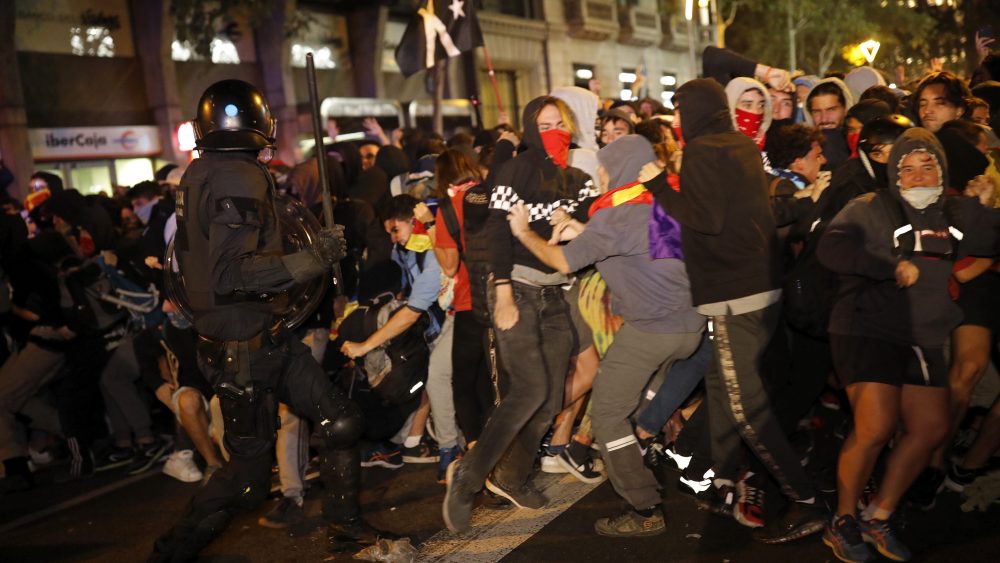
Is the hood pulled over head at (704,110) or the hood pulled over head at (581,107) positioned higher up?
the hood pulled over head at (581,107)

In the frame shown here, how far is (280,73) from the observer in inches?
823

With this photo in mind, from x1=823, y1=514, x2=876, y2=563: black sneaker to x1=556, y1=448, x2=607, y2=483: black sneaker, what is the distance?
5.07 feet

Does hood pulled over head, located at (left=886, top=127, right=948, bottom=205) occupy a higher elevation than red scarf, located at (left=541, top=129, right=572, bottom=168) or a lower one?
lower

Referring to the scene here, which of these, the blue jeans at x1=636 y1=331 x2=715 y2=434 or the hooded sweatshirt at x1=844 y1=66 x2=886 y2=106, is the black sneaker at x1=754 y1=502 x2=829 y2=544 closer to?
the blue jeans at x1=636 y1=331 x2=715 y2=434

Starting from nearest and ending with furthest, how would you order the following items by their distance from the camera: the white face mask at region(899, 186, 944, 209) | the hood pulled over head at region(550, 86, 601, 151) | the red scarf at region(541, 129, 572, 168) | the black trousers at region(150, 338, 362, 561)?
the white face mask at region(899, 186, 944, 209) < the black trousers at region(150, 338, 362, 561) < the red scarf at region(541, 129, 572, 168) < the hood pulled over head at region(550, 86, 601, 151)

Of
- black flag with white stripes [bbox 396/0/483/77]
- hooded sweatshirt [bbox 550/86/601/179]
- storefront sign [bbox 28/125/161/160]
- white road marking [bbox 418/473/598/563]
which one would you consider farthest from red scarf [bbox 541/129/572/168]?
storefront sign [bbox 28/125/161/160]

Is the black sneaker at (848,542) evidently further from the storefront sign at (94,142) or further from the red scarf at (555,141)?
the storefront sign at (94,142)

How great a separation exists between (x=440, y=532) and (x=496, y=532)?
0.32 metres

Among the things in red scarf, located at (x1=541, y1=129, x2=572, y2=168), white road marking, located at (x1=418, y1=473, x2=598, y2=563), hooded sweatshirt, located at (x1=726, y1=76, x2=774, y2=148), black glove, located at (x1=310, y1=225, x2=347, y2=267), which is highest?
hooded sweatshirt, located at (x1=726, y1=76, x2=774, y2=148)

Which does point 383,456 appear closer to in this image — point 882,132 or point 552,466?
point 552,466

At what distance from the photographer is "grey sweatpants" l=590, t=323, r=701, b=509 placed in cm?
455

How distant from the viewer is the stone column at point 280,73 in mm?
20750

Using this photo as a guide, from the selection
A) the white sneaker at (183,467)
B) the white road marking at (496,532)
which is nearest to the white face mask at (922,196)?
the white road marking at (496,532)

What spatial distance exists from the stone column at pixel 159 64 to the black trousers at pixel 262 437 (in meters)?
15.4
